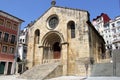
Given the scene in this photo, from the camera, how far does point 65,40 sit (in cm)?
2234

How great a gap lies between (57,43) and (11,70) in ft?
36.3

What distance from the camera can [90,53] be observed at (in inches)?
798

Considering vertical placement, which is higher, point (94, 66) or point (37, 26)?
point (37, 26)

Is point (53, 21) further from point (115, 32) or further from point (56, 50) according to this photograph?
point (115, 32)

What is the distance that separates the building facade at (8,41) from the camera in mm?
29739

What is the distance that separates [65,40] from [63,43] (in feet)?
1.60

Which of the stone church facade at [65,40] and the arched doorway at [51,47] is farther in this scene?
the arched doorway at [51,47]

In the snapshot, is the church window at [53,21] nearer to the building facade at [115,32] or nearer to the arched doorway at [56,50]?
the arched doorway at [56,50]

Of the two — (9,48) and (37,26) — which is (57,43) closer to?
(37,26)

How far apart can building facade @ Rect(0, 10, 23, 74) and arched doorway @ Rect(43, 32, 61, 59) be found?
9.11 metres

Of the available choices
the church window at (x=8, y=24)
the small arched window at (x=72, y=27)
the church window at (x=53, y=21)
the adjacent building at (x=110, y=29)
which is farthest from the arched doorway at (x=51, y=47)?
the adjacent building at (x=110, y=29)

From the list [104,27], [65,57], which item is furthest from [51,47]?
[104,27]

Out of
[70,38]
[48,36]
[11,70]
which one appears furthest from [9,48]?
[70,38]

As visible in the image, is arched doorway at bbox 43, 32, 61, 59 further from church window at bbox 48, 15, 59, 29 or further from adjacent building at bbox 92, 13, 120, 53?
adjacent building at bbox 92, 13, 120, 53
